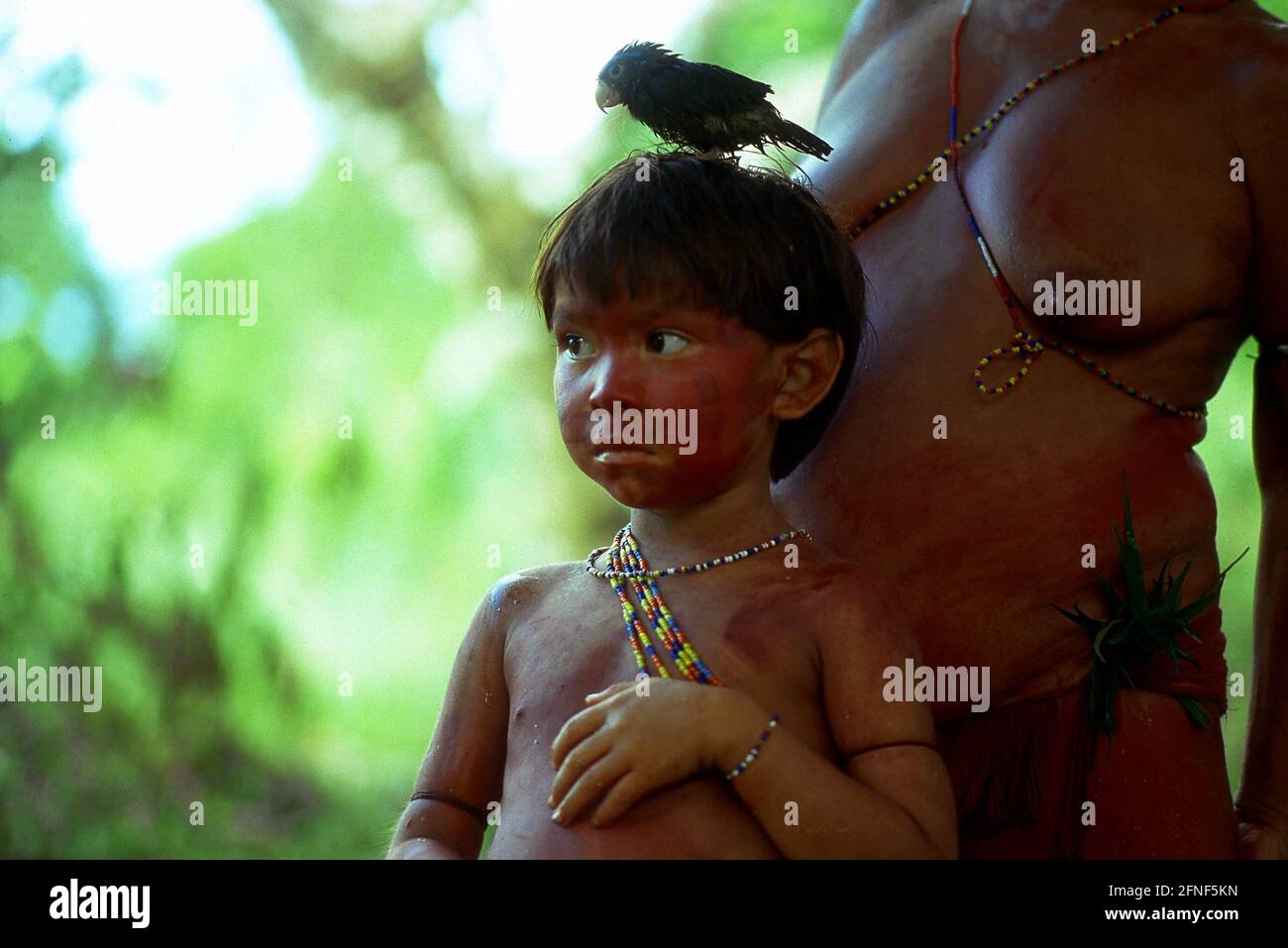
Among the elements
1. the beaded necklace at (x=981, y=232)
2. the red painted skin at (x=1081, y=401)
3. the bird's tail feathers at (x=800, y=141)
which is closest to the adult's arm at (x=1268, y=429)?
the red painted skin at (x=1081, y=401)

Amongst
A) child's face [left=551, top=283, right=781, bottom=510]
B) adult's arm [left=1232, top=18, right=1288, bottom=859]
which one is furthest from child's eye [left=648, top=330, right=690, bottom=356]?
adult's arm [left=1232, top=18, right=1288, bottom=859]

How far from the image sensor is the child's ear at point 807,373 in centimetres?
174

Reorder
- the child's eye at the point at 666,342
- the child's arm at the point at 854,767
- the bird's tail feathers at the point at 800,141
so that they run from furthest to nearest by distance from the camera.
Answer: the bird's tail feathers at the point at 800,141 → the child's eye at the point at 666,342 → the child's arm at the point at 854,767

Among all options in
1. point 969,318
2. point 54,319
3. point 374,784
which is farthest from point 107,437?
point 969,318

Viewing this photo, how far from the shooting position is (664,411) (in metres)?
1.61

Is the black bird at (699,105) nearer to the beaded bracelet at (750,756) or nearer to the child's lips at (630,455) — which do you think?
the child's lips at (630,455)

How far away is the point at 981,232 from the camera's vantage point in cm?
195

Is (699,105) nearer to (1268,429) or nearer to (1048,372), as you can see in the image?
(1048,372)

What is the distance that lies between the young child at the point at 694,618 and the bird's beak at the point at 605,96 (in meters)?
0.14

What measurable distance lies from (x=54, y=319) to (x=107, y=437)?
0.38 metres
